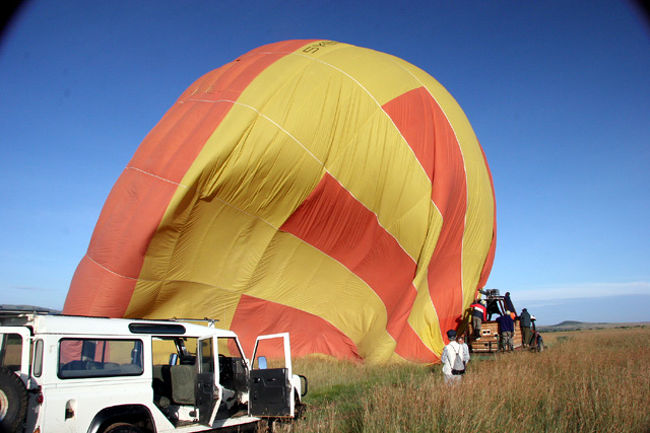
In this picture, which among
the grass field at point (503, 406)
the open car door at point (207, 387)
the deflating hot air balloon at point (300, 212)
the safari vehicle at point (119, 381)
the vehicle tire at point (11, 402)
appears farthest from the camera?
the deflating hot air balloon at point (300, 212)

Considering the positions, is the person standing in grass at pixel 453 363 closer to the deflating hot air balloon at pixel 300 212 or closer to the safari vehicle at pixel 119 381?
the safari vehicle at pixel 119 381

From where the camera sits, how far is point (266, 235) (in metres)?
11.6

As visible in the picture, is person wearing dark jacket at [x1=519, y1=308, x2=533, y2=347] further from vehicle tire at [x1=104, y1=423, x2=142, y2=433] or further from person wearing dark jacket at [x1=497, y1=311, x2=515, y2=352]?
vehicle tire at [x1=104, y1=423, x2=142, y2=433]

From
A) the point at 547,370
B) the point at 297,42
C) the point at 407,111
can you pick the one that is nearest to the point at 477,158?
the point at 407,111

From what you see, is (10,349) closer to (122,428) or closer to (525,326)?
(122,428)

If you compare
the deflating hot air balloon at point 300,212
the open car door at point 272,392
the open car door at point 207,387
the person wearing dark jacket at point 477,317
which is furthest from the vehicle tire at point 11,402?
the person wearing dark jacket at point 477,317

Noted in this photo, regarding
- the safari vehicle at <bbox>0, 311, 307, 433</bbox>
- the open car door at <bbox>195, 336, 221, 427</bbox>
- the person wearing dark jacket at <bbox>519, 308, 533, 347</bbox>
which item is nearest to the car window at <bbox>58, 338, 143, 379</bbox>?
the safari vehicle at <bbox>0, 311, 307, 433</bbox>

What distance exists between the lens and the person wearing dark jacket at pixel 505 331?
608 inches

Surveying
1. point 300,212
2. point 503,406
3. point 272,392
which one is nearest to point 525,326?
point 300,212

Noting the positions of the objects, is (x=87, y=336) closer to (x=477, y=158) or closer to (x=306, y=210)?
(x=306, y=210)

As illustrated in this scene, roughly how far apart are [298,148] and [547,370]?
23.2ft

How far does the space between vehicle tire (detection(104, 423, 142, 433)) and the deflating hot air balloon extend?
16.9 ft

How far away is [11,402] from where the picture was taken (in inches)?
183

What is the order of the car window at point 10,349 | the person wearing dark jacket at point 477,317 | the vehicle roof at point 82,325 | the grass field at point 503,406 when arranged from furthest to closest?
1. the person wearing dark jacket at point 477,317
2. the grass field at point 503,406
3. the vehicle roof at point 82,325
4. the car window at point 10,349
